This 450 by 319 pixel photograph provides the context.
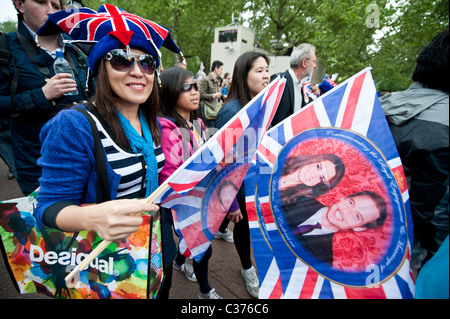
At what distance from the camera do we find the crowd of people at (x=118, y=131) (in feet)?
3.28

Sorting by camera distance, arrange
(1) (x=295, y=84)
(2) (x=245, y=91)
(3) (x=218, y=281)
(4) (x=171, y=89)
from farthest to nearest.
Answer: (1) (x=295, y=84), (3) (x=218, y=281), (2) (x=245, y=91), (4) (x=171, y=89)

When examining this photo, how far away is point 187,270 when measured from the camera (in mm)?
2523

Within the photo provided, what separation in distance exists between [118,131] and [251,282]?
2028 mm

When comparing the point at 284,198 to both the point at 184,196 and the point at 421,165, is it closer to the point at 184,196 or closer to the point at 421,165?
the point at 184,196

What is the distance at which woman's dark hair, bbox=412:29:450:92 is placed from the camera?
1.23 m

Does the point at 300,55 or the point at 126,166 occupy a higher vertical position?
the point at 300,55

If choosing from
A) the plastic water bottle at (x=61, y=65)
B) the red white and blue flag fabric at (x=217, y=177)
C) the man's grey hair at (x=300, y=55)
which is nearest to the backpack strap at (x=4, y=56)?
the plastic water bottle at (x=61, y=65)

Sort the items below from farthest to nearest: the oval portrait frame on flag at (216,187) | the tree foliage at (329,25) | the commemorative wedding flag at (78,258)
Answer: the tree foliage at (329,25) < the oval portrait frame on flag at (216,187) < the commemorative wedding flag at (78,258)

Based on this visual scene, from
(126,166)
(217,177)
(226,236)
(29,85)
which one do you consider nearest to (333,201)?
(217,177)

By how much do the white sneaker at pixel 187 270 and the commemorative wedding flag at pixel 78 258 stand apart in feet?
4.87

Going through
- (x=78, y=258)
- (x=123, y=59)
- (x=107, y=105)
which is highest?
(x=123, y=59)

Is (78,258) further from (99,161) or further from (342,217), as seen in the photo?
(342,217)

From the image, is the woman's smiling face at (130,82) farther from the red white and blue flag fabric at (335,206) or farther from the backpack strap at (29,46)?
the backpack strap at (29,46)
